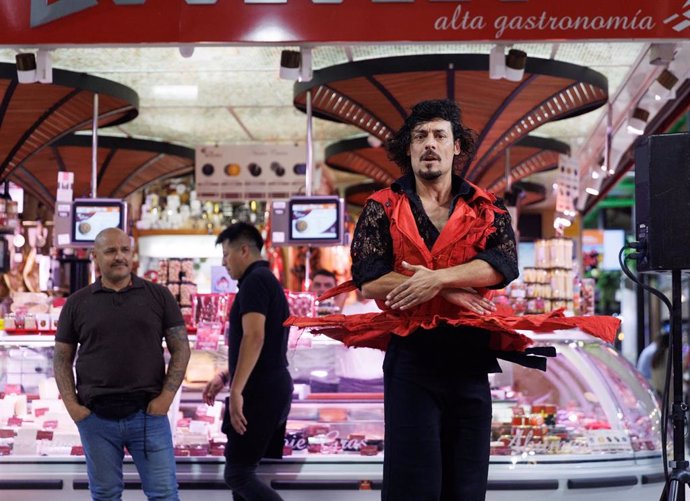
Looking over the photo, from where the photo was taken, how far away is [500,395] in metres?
6.61

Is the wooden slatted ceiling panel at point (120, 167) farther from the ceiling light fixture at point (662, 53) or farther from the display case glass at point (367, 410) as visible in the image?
the ceiling light fixture at point (662, 53)

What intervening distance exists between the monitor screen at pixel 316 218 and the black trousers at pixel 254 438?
12.2 ft

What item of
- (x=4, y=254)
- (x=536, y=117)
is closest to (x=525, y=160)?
(x=536, y=117)

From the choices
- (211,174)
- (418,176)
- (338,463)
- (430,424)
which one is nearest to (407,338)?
(430,424)

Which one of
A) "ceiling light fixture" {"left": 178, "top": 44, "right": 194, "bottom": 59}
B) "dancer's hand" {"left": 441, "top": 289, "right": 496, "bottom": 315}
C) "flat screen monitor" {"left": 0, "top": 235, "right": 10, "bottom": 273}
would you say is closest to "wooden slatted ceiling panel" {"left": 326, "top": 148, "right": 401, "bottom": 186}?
"flat screen monitor" {"left": 0, "top": 235, "right": 10, "bottom": 273}

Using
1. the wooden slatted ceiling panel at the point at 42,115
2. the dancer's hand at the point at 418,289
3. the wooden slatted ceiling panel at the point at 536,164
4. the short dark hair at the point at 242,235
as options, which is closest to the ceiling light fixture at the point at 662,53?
the short dark hair at the point at 242,235

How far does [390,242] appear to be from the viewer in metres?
3.38

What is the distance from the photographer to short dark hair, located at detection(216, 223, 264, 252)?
5.64m

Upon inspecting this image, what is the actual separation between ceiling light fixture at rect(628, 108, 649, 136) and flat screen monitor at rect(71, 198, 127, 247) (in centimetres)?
469

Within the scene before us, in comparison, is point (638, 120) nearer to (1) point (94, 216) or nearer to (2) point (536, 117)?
(2) point (536, 117)

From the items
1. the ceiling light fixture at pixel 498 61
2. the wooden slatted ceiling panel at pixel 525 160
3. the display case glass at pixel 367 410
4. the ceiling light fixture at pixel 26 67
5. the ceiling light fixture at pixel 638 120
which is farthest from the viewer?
the wooden slatted ceiling panel at pixel 525 160

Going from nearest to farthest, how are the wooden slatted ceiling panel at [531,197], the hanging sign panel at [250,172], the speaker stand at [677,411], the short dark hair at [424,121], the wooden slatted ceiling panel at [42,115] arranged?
1. the short dark hair at [424,121]
2. the speaker stand at [677,411]
3. the wooden slatted ceiling panel at [42,115]
4. the hanging sign panel at [250,172]
5. the wooden slatted ceiling panel at [531,197]

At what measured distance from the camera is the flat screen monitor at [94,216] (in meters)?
9.24

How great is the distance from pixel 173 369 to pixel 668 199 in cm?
248
